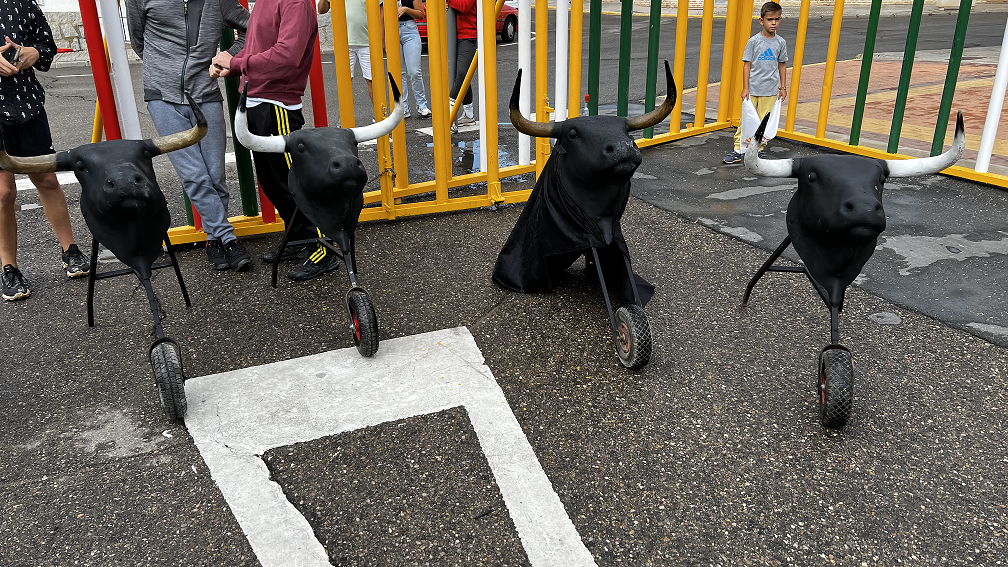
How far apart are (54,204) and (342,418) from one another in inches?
109

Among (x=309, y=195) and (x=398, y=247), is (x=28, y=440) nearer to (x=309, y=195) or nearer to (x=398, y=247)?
(x=309, y=195)

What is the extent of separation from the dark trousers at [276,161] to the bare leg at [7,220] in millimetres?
1439

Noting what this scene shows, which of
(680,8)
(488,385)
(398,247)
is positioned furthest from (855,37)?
(488,385)

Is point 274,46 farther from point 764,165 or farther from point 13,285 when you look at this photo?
point 764,165

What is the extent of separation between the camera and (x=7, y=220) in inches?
176

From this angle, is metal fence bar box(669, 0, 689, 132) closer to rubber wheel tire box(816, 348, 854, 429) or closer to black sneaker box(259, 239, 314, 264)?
black sneaker box(259, 239, 314, 264)

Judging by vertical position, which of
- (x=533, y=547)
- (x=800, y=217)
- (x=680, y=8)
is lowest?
(x=533, y=547)

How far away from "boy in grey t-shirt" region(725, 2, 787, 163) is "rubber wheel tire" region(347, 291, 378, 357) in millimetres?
4952

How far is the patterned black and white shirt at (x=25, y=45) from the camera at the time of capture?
13.6 ft

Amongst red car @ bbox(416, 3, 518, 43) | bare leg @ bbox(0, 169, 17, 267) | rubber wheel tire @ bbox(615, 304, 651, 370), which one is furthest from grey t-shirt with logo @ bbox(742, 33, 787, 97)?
red car @ bbox(416, 3, 518, 43)

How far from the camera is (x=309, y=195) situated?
146 inches

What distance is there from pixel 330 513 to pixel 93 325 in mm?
2339

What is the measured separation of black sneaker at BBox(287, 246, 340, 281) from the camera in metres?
4.73

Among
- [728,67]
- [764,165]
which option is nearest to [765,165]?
[764,165]
